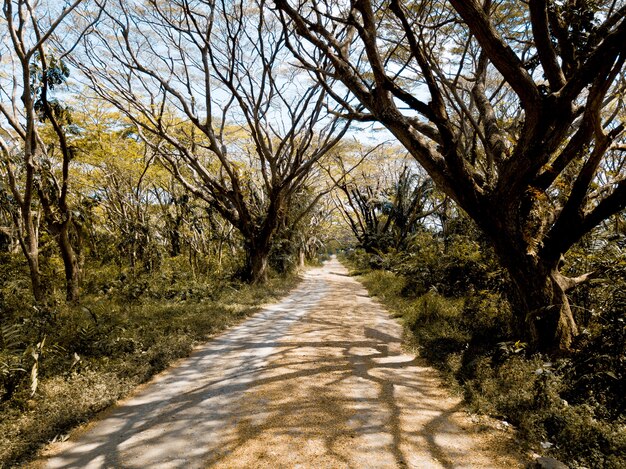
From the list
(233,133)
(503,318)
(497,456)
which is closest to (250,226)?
(233,133)

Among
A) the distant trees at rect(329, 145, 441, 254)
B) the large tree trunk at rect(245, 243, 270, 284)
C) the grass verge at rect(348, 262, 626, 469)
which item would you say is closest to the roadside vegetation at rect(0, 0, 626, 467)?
the grass verge at rect(348, 262, 626, 469)

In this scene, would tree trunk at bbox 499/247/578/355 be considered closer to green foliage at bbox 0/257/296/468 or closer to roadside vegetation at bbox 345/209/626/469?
roadside vegetation at bbox 345/209/626/469

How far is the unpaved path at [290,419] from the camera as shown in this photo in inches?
113

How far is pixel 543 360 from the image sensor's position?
14.4ft

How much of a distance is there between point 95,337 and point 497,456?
5369 mm

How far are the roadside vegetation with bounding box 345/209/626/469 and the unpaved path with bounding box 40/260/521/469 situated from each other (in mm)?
391

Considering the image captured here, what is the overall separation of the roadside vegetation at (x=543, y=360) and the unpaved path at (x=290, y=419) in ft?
1.28

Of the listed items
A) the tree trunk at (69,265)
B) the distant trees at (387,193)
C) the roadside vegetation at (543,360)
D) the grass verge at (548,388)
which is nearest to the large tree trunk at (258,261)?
the tree trunk at (69,265)

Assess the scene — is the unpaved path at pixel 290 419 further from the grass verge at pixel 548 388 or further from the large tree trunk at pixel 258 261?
the large tree trunk at pixel 258 261

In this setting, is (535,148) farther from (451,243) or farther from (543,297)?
(451,243)

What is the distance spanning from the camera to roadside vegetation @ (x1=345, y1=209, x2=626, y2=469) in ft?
10.1

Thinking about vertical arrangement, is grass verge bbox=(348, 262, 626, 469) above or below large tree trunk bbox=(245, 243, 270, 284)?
below

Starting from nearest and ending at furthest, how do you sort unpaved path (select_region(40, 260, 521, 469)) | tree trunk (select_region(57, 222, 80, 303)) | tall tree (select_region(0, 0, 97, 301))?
unpaved path (select_region(40, 260, 521, 469)) < tall tree (select_region(0, 0, 97, 301)) < tree trunk (select_region(57, 222, 80, 303))

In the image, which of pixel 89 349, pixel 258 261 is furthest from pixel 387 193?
pixel 89 349
